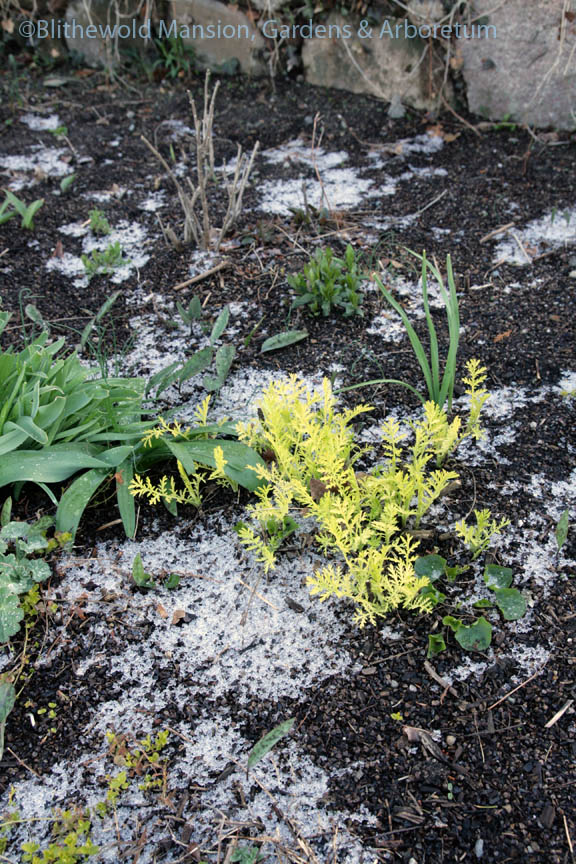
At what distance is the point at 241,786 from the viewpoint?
1.51 metres

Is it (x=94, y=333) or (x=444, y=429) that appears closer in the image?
(x=444, y=429)

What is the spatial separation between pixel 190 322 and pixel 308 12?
2.55 metres

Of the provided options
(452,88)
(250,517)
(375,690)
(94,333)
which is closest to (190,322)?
(94,333)

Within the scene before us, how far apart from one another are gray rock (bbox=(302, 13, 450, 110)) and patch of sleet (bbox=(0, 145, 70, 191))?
170cm

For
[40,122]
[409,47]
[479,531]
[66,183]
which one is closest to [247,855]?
[479,531]

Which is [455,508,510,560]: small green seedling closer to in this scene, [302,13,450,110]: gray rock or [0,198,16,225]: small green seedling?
[0,198,16,225]: small green seedling

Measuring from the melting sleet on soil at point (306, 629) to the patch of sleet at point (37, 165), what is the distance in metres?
0.64

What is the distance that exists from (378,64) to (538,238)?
5.73ft

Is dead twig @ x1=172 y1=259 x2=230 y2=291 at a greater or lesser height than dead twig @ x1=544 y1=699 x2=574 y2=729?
greater

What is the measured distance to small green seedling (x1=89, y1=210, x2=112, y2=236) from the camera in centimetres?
330

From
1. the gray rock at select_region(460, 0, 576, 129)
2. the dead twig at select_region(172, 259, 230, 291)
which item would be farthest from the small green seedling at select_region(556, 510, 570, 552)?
the gray rock at select_region(460, 0, 576, 129)

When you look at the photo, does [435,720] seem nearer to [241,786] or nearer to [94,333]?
[241,786]

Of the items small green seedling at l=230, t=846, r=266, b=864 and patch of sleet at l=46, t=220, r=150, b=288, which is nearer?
small green seedling at l=230, t=846, r=266, b=864

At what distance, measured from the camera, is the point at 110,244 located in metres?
3.16
